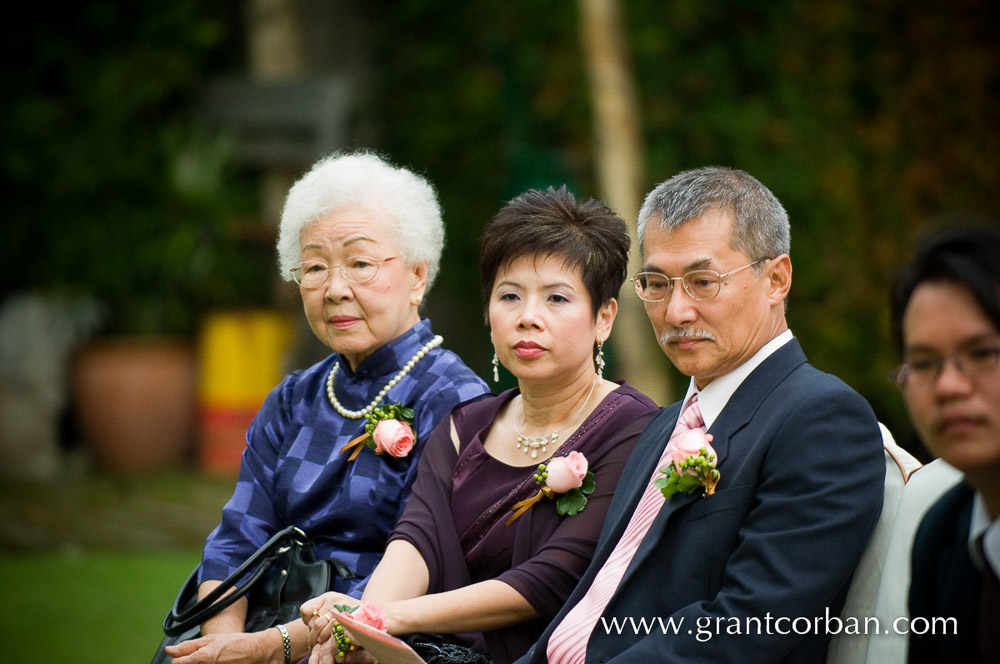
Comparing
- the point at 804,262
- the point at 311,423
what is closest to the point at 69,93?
the point at 804,262

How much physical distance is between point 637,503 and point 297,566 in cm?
95

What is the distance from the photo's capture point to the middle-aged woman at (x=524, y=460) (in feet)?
8.43

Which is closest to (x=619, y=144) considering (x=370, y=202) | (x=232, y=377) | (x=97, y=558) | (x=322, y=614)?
(x=232, y=377)

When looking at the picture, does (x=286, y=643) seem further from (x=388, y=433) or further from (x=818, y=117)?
(x=818, y=117)

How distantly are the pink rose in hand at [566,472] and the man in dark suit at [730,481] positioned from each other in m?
0.10

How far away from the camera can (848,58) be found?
26.4ft

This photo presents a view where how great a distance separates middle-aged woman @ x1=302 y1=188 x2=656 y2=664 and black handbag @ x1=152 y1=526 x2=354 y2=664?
19cm

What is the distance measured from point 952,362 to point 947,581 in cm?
38

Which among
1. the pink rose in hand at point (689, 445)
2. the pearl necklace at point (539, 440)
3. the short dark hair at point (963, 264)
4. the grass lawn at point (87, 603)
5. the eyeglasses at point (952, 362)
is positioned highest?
the short dark hair at point (963, 264)

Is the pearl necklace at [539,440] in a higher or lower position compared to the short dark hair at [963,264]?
lower

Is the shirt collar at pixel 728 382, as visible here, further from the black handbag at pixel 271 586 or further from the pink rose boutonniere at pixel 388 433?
the black handbag at pixel 271 586

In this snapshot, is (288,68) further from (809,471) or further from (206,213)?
(809,471)

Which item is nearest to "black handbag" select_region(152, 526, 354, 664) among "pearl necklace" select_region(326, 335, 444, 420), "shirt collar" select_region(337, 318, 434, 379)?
"pearl necklace" select_region(326, 335, 444, 420)

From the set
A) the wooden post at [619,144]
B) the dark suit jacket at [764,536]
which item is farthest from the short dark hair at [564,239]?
the wooden post at [619,144]
